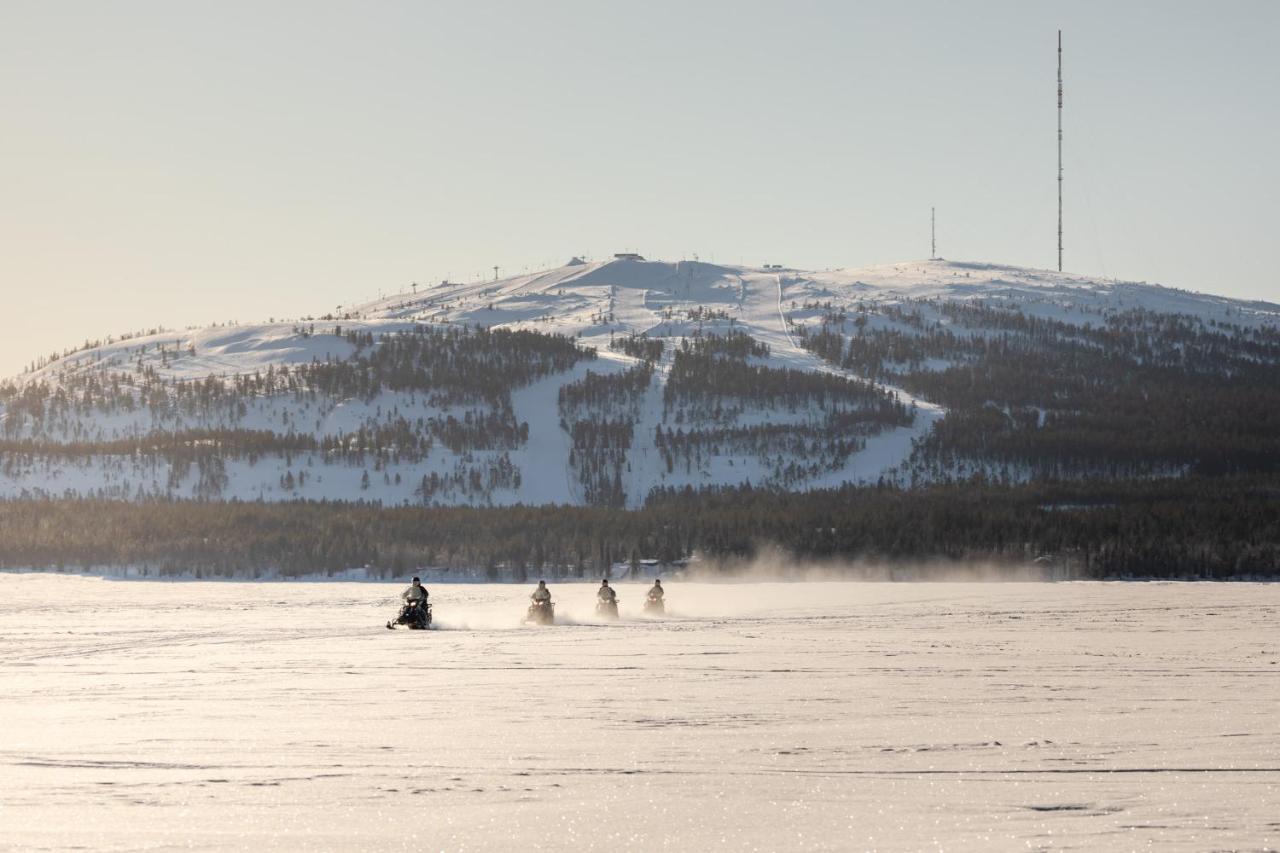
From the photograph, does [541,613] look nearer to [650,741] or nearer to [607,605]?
[607,605]

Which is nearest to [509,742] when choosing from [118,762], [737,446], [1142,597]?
[118,762]

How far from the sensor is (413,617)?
4397cm

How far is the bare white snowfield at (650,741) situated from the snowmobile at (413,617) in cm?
383

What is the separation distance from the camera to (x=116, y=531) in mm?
121750

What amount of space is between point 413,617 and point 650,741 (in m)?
25.4

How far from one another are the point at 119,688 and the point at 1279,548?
8971cm

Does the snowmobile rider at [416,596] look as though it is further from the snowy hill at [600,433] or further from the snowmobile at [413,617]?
the snowy hill at [600,433]

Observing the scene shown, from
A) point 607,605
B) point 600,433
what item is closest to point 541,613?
point 607,605

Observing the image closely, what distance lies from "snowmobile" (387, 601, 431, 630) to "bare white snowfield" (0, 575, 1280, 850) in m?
3.83

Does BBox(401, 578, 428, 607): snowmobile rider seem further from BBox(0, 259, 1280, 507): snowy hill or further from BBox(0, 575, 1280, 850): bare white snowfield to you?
BBox(0, 259, 1280, 507): snowy hill

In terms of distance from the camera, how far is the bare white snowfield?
1437 centimetres

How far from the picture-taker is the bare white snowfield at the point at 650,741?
47.1ft

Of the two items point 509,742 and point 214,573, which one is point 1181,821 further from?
point 214,573

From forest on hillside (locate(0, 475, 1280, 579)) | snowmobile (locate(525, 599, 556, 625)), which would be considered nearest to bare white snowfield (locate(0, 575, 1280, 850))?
snowmobile (locate(525, 599, 556, 625))
